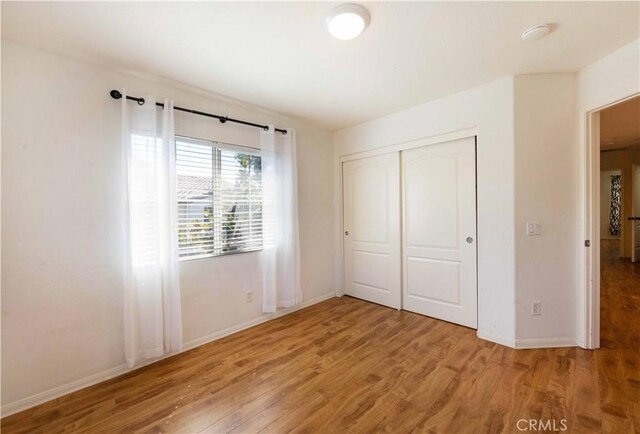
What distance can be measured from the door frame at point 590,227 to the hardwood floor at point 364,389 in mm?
228

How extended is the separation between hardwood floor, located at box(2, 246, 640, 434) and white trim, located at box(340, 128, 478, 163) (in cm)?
206

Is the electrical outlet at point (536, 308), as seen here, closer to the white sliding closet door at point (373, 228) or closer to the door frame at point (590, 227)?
the door frame at point (590, 227)

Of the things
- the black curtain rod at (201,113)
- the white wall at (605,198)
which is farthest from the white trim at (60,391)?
the white wall at (605,198)

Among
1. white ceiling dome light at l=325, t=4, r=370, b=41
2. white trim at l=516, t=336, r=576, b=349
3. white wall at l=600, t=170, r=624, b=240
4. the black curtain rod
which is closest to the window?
the black curtain rod

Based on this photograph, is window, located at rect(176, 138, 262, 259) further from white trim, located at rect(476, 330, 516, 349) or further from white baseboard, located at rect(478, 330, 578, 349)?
white baseboard, located at rect(478, 330, 578, 349)

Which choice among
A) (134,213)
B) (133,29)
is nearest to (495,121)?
(133,29)

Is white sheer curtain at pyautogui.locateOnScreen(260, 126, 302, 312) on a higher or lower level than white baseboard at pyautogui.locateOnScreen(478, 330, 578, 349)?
higher

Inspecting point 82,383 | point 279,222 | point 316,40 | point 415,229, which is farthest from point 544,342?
point 82,383

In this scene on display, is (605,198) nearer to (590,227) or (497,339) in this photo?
(590,227)

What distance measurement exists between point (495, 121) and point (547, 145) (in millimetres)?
485

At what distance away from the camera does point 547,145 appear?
2.43 metres

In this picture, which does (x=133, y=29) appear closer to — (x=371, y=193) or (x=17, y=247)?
(x=17, y=247)

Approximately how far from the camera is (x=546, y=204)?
8.02ft

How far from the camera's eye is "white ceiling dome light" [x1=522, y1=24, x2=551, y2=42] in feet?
5.81
